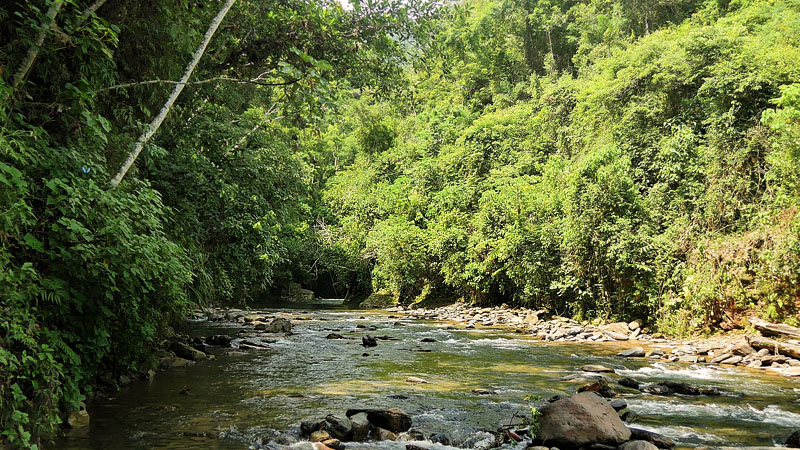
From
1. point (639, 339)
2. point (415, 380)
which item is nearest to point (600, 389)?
point (415, 380)

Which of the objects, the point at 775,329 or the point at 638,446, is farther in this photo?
the point at 775,329

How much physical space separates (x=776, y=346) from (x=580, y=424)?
21.9ft

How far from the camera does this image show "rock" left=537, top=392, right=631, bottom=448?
483 centimetres

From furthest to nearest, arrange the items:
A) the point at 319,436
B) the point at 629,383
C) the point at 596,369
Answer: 1. the point at 596,369
2. the point at 629,383
3. the point at 319,436

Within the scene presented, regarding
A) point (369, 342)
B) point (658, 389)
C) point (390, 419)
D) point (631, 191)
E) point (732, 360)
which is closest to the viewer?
point (390, 419)

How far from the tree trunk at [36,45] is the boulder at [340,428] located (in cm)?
413

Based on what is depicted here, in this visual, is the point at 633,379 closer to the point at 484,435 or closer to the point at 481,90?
the point at 484,435

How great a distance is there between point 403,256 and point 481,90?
A: 877 inches

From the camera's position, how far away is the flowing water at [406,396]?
532 cm

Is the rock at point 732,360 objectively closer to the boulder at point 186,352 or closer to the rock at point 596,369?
the rock at point 596,369

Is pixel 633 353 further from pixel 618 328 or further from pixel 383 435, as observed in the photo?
pixel 383 435

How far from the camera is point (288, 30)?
8992 mm

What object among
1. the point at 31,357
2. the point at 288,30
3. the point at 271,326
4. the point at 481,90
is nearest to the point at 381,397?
the point at 31,357

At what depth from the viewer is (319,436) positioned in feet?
16.7
